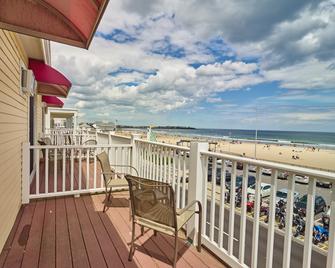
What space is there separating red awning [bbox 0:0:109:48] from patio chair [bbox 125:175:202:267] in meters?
1.42

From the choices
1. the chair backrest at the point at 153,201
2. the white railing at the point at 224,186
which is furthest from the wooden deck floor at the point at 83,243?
the chair backrest at the point at 153,201

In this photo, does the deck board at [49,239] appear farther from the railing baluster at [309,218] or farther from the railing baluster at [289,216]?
the railing baluster at [309,218]

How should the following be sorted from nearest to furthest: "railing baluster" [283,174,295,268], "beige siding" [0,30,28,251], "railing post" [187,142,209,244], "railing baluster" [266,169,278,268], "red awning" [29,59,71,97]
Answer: "railing baluster" [283,174,295,268] < "railing baluster" [266,169,278,268] < "beige siding" [0,30,28,251] < "railing post" [187,142,209,244] < "red awning" [29,59,71,97]

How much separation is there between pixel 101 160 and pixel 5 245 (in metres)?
1.59

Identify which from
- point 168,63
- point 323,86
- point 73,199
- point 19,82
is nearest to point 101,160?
point 73,199

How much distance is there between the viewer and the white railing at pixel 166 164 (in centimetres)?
303

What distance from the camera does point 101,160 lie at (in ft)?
12.1

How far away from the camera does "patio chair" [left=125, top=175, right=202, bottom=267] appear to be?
6.65ft

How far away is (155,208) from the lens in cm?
214

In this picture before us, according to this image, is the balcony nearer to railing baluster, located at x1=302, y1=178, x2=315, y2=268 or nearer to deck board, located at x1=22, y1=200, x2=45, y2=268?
railing baluster, located at x1=302, y1=178, x2=315, y2=268

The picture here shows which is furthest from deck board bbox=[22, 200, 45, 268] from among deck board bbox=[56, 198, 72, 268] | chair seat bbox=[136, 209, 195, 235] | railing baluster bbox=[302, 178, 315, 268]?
railing baluster bbox=[302, 178, 315, 268]

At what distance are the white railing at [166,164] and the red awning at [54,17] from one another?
1708mm

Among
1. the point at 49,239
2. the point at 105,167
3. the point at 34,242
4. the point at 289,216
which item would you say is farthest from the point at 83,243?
the point at 289,216

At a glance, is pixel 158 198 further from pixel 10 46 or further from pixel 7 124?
pixel 10 46
